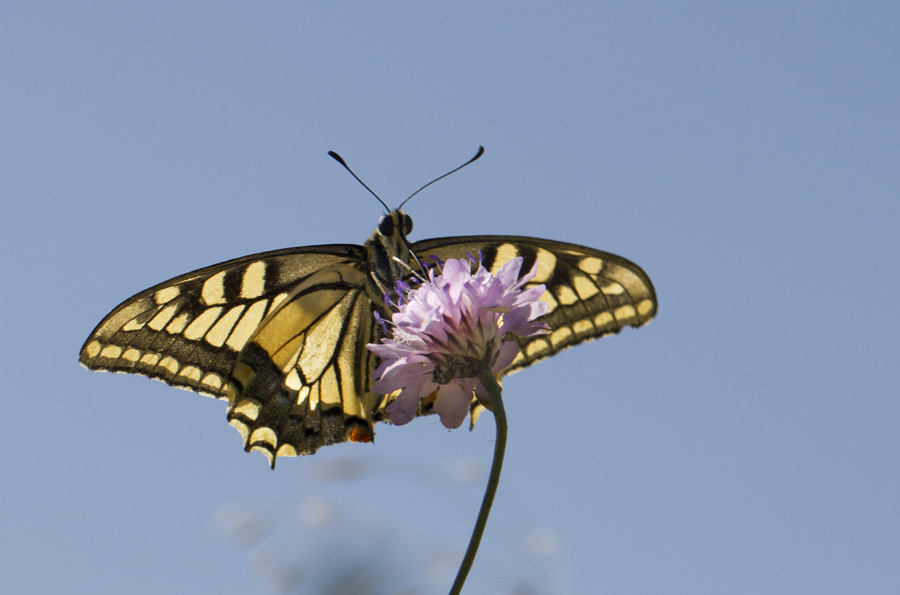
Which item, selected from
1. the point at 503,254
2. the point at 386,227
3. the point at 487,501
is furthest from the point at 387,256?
the point at 487,501

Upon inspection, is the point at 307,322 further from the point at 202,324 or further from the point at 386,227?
the point at 386,227

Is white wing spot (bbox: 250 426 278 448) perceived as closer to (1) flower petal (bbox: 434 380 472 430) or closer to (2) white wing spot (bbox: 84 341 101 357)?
(2) white wing spot (bbox: 84 341 101 357)

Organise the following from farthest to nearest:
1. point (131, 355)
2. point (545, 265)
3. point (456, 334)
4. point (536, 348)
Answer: point (131, 355)
point (545, 265)
point (536, 348)
point (456, 334)

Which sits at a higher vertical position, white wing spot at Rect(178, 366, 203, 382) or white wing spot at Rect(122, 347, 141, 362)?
white wing spot at Rect(122, 347, 141, 362)

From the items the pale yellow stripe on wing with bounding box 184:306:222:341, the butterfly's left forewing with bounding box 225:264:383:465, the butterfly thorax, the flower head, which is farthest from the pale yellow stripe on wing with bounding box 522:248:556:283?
the pale yellow stripe on wing with bounding box 184:306:222:341

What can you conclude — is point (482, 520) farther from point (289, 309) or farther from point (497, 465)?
point (289, 309)

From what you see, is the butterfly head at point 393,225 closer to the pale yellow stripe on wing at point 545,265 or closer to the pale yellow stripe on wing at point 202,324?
the pale yellow stripe on wing at point 545,265

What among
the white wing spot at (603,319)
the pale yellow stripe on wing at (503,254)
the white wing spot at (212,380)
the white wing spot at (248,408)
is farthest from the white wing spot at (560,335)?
the white wing spot at (212,380)
